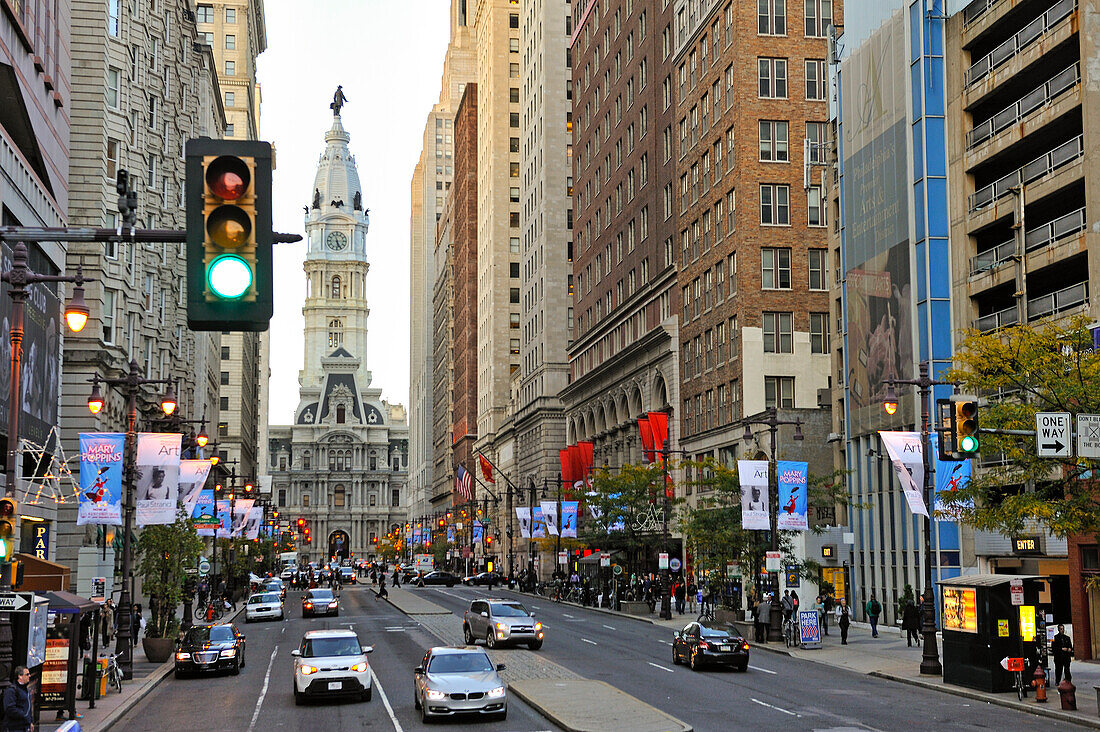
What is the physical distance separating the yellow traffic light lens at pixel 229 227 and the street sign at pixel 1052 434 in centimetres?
1947

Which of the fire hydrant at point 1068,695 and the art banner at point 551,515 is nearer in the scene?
the fire hydrant at point 1068,695

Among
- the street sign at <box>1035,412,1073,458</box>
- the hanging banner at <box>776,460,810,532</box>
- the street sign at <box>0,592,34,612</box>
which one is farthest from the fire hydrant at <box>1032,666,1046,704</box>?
the street sign at <box>0,592,34,612</box>

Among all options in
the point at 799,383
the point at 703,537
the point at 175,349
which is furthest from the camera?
the point at 175,349

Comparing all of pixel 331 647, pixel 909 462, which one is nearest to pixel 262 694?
pixel 331 647

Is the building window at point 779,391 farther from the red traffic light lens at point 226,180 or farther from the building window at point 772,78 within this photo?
the red traffic light lens at point 226,180

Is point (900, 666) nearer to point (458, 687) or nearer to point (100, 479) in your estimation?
point (458, 687)

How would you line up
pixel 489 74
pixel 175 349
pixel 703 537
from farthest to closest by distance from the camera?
pixel 489 74 → pixel 175 349 → pixel 703 537

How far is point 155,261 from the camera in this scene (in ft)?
245

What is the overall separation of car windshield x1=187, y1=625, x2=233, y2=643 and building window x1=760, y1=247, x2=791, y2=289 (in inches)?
1691

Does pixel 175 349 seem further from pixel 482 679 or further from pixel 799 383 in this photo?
pixel 482 679

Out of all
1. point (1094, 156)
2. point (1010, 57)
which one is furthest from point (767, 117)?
point (1094, 156)

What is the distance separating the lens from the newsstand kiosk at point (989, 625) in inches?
1187

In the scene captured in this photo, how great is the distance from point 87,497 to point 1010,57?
36835 mm

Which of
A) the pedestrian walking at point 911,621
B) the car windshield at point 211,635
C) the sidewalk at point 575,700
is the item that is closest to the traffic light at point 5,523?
the sidewalk at point 575,700
